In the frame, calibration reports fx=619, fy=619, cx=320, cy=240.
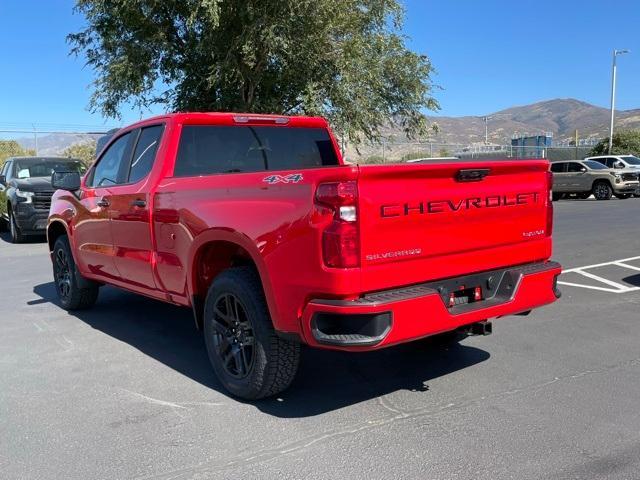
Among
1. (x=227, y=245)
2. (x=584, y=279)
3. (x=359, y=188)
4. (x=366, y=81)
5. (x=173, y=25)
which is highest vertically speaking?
(x=173, y=25)

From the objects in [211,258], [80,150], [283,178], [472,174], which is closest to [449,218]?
[472,174]

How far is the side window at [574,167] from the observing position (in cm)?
2623

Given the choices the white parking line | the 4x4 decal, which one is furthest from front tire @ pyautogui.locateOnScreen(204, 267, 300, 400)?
the white parking line

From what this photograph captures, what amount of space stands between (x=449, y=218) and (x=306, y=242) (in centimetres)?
95

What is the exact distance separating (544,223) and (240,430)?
2553mm

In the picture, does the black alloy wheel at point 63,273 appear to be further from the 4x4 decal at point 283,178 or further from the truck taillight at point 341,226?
the truck taillight at point 341,226

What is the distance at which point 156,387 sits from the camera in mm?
4555

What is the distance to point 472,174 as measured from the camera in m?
3.92

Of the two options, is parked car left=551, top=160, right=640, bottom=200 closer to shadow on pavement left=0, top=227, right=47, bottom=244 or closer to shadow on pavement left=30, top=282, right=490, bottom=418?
shadow on pavement left=0, top=227, right=47, bottom=244

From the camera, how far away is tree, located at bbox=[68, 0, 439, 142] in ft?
49.1

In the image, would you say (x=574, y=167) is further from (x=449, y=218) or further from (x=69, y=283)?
(x=449, y=218)

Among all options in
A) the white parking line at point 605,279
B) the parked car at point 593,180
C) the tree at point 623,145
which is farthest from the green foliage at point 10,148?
the tree at point 623,145

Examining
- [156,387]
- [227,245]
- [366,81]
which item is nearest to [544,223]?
[227,245]

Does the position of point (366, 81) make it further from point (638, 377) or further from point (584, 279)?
point (638, 377)
